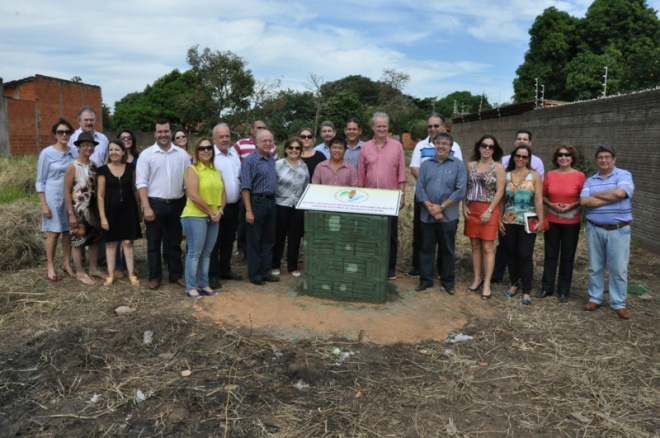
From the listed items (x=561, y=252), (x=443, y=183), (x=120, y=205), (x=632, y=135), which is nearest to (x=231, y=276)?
(x=120, y=205)

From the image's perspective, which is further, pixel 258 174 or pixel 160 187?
pixel 258 174

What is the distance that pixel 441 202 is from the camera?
554 cm

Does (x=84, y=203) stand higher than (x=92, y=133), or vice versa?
(x=92, y=133)

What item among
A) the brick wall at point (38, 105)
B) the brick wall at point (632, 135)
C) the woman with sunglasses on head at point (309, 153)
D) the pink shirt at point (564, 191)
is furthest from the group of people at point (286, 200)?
the brick wall at point (38, 105)

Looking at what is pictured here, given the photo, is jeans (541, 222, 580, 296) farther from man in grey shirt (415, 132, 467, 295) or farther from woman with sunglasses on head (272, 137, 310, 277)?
woman with sunglasses on head (272, 137, 310, 277)

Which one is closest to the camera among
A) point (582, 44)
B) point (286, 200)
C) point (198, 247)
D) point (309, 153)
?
point (198, 247)

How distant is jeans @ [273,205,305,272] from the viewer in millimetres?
5996

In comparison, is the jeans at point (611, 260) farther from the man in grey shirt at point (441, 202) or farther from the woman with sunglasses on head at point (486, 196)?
the man in grey shirt at point (441, 202)

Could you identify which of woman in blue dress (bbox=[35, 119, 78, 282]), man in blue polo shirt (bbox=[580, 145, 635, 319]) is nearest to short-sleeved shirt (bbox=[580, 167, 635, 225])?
man in blue polo shirt (bbox=[580, 145, 635, 319])

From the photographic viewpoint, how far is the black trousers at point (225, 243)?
18.8ft

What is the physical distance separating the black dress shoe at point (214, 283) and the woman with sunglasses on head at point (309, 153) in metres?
1.71

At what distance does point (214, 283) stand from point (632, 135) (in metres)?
6.98

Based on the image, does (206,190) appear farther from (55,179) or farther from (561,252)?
(561,252)

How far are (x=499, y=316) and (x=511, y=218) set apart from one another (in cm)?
111
